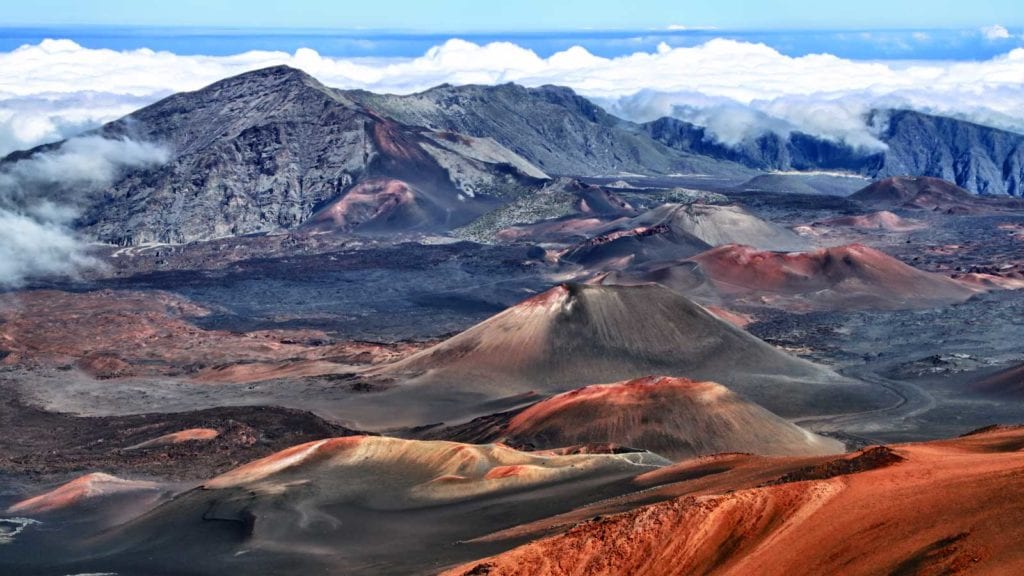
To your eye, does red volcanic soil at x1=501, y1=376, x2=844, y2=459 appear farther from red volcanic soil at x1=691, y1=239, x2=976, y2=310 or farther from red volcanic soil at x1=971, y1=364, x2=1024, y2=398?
red volcanic soil at x1=691, y1=239, x2=976, y2=310

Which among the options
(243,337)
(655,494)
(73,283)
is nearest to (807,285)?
(243,337)

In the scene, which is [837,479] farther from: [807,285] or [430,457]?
[807,285]

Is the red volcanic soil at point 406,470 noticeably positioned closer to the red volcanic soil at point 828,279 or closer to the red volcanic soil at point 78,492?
the red volcanic soil at point 78,492

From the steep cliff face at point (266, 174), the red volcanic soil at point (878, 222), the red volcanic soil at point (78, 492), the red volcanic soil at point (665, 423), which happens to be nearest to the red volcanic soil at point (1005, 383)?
the red volcanic soil at point (665, 423)

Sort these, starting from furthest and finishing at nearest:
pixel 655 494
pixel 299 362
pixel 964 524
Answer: pixel 299 362 → pixel 655 494 → pixel 964 524

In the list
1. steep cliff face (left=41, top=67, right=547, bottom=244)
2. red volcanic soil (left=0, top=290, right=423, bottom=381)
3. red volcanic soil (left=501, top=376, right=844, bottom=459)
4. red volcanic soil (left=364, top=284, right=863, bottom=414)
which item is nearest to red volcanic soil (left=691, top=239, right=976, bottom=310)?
red volcanic soil (left=364, top=284, right=863, bottom=414)
